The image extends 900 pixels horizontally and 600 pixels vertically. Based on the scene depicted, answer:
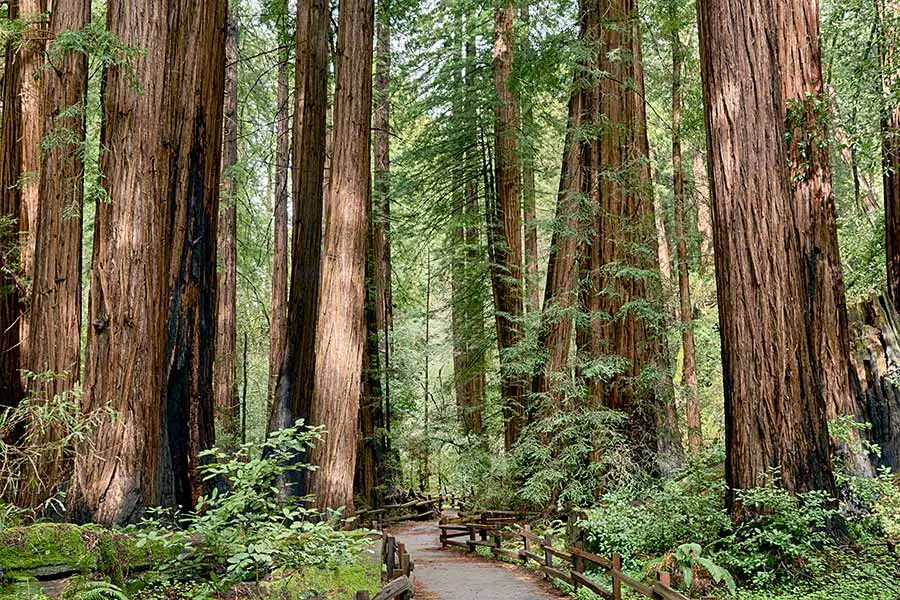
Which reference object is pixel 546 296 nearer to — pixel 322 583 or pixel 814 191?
pixel 814 191

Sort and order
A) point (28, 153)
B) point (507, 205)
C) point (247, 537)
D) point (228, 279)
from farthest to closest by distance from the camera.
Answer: point (507, 205)
point (228, 279)
point (28, 153)
point (247, 537)

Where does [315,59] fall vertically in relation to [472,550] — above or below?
above

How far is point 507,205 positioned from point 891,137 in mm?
10958

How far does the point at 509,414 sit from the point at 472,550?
3.51m

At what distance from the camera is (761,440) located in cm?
798

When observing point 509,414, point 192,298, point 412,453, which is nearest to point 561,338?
point 509,414

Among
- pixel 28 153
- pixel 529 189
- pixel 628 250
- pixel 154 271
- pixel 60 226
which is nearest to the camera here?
pixel 154 271

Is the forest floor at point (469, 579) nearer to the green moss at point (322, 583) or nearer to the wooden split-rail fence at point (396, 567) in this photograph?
the wooden split-rail fence at point (396, 567)

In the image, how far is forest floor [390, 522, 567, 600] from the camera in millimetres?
11133

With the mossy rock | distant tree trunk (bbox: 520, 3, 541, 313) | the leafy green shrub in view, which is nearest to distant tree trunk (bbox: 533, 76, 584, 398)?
distant tree trunk (bbox: 520, 3, 541, 313)

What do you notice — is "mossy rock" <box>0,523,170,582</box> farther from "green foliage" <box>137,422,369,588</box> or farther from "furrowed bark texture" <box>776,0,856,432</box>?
"furrowed bark texture" <box>776,0,856,432</box>

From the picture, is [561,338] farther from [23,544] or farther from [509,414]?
[23,544]

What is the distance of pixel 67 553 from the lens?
215 inches

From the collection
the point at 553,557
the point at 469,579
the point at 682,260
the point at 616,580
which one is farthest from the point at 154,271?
the point at 682,260
